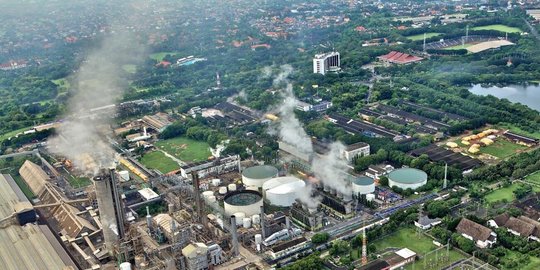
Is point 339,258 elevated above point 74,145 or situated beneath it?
situated beneath

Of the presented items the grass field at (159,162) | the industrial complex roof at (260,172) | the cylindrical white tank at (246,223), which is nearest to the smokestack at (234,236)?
the cylindrical white tank at (246,223)

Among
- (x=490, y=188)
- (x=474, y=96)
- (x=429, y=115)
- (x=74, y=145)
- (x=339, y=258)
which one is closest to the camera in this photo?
(x=339, y=258)

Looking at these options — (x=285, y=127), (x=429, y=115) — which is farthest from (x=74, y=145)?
(x=429, y=115)

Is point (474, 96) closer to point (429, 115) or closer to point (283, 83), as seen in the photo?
point (429, 115)

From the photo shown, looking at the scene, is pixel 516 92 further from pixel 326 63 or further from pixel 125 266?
pixel 125 266

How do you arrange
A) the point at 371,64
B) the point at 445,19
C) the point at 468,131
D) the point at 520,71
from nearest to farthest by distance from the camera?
1. the point at 468,131
2. the point at 520,71
3. the point at 371,64
4. the point at 445,19

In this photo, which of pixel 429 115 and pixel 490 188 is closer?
pixel 490 188

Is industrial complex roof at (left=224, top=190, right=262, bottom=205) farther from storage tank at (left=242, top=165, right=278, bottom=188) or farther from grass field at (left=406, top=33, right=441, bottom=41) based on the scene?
grass field at (left=406, top=33, right=441, bottom=41)
